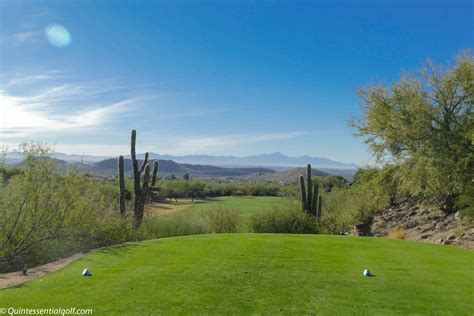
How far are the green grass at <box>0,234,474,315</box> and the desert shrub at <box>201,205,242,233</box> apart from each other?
31.9ft

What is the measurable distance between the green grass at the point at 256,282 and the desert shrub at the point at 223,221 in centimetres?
972

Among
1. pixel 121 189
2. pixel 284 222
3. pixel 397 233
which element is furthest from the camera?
pixel 397 233

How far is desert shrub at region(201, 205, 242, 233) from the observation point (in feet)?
74.2

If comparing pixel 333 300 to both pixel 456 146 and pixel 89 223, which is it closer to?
pixel 89 223

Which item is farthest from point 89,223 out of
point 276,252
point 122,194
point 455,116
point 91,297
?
point 455,116

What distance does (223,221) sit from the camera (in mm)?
22828

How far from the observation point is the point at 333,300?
24.5 feet

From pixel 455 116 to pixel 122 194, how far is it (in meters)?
18.9

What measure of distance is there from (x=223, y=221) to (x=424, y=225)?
1187 cm

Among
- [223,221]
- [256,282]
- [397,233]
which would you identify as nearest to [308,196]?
[397,233]

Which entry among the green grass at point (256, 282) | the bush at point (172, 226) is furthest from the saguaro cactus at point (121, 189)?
the green grass at point (256, 282)

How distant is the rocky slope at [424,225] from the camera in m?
18.8

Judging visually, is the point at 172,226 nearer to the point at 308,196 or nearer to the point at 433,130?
the point at 308,196

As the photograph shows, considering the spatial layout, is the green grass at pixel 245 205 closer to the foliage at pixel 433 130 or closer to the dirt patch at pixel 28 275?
the foliage at pixel 433 130
